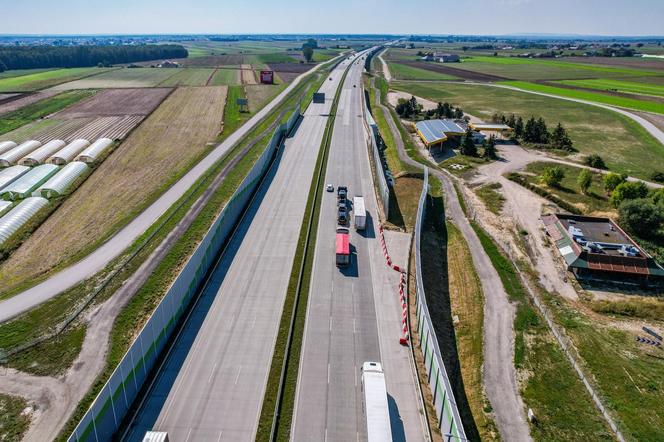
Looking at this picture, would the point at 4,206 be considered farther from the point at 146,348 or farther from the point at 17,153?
the point at 146,348

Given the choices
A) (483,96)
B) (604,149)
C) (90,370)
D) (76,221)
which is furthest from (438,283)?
(483,96)

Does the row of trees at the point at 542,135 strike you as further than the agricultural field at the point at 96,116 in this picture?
No

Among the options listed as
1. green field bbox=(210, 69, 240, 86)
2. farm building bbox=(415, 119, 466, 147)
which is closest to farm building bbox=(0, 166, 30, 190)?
farm building bbox=(415, 119, 466, 147)

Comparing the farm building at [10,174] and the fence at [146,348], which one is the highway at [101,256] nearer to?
the fence at [146,348]

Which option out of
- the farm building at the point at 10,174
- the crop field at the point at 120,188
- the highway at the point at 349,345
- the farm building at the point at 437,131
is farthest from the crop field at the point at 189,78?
the highway at the point at 349,345

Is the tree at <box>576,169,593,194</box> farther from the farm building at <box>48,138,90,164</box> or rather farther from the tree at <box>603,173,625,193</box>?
the farm building at <box>48,138,90,164</box>

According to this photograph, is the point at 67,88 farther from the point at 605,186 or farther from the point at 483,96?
the point at 605,186
